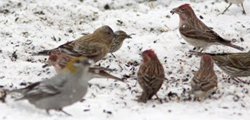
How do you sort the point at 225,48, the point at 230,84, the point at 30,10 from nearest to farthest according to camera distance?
the point at 230,84 → the point at 225,48 → the point at 30,10

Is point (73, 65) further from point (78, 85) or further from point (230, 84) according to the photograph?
point (230, 84)

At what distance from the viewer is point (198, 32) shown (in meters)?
9.52

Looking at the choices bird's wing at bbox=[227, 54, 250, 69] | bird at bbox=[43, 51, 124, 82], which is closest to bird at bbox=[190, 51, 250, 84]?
bird's wing at bbox=[227, 54, 250, 69]

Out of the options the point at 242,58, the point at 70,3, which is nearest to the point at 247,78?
the point at 242,58

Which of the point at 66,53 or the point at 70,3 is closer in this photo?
the point at 66,53

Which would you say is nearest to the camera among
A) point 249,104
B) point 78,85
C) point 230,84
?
point 78,85

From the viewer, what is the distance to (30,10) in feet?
38.8

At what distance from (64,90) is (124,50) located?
4.25 meters

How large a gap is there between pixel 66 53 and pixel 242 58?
10.7 feet

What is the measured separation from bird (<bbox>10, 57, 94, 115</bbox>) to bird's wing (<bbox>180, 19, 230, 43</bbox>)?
12.9 feet

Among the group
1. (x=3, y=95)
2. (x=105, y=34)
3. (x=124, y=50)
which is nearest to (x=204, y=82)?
(x=105, y=34)

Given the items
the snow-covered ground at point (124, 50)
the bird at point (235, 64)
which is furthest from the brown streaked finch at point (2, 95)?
the bird at point (235, 64)

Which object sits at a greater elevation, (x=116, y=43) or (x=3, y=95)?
(x=116, y=43)

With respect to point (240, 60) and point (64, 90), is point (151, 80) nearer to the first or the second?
point (64, 90)
